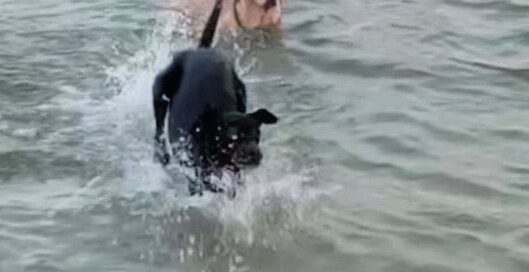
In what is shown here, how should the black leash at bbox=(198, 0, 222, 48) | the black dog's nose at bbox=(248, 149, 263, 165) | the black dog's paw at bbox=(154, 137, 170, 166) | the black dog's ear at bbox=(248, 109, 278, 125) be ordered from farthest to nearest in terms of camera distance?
the black leash at bbox=(198, 0, 222, 48) < the black dog's paw at bbox=(154, 137, 170, 166) < the black dog's ear at bbox=(248, 109, 278, 125) < the black dog's nose at bbox=(248, 149, 263, 165)

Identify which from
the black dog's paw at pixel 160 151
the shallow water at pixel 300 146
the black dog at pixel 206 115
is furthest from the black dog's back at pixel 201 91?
the shallow water at pixel 300 146

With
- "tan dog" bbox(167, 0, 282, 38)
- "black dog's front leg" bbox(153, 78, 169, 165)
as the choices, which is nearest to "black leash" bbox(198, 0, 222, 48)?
"black dog's front leg" bbox(153, 78, 169, 165)

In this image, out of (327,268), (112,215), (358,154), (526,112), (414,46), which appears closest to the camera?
(327,268)

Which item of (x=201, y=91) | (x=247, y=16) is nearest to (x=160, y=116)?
(x=201, y=91)

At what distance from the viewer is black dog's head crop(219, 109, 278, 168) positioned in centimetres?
564

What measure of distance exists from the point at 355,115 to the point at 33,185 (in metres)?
2.14

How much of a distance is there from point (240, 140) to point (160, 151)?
1.00 m

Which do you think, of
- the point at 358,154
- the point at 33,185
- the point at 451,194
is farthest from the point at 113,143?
the point at 451,194

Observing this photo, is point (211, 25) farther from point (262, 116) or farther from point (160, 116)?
point (262, 116)

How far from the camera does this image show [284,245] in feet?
18.7

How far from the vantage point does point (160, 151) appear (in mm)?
6543

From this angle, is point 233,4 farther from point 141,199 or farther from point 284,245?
point 284,245

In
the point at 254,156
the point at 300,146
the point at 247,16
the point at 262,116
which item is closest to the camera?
the point at 254,156

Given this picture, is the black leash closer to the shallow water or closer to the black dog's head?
the shallow water
